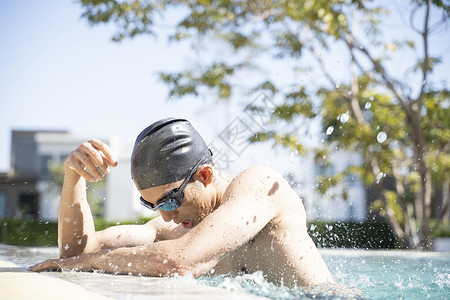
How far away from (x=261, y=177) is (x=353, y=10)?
32.5 feet

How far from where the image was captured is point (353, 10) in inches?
437

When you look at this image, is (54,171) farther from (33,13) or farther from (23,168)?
(33,13)

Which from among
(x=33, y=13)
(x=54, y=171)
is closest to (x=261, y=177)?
(x=33, y=13)

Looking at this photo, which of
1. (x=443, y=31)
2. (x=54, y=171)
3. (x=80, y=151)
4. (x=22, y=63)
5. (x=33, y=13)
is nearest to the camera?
(x=80, y=151)

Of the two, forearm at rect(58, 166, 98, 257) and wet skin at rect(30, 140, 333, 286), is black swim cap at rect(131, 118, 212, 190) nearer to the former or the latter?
wet skin at rect(30, 140, 333, 286)

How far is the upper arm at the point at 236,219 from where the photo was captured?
77.4 inches

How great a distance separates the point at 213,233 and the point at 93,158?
83cm

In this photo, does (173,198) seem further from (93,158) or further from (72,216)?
(72,216)

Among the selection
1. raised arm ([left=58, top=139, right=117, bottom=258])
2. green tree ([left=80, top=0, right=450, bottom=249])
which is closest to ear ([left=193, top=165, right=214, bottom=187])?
raised arm ([left=58, top=139, right=117, bottom=258])

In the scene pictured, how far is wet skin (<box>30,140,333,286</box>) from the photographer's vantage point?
6.56 ft

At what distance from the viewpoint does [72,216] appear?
2.72 meters

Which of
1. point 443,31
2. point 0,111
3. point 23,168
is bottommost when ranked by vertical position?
point 23,168

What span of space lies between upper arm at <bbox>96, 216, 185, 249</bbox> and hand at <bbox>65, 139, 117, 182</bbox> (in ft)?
1.93

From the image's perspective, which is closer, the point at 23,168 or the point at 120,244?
the point at 120,244
